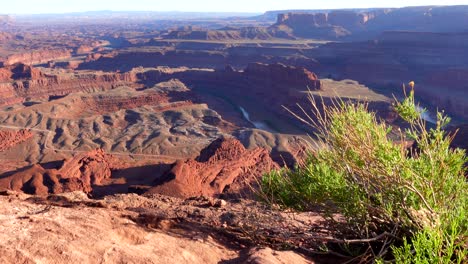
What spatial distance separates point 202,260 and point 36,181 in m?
21.3

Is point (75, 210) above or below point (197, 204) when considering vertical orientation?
above

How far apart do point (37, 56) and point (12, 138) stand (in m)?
84.2

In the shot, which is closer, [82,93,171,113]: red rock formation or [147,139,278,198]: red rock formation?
[147,139,278,198]: red rock formation

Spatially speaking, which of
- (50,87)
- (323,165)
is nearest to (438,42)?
(50,87)

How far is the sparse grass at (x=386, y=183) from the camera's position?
6.78 meters

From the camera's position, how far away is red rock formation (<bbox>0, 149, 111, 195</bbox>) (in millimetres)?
24562

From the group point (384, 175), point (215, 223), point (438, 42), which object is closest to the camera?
point (384, 175)

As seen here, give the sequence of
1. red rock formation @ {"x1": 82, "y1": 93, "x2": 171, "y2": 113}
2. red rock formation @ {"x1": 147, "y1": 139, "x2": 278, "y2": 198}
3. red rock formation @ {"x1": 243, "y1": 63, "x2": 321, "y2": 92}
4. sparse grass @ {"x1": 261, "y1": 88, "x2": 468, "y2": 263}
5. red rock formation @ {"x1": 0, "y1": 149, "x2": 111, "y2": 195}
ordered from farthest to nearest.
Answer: red rock formation @ {"x1": 243, "y1": 63, "x2": 321, "y2": 92} → red rock formation @ {"x1": 82, "y1": 93, "x2": 171, "y2": 113} → red rock formation @ {"x1": 0, "y1": 149, "x2": 111, "y2": 195} → red rock formation @ {"x1": 147, "y1": 139, "x2": 278, "y2": 198} → sparse grass @ {"x1": 261, "y1": 88, "x2": 468, "y2": 263}

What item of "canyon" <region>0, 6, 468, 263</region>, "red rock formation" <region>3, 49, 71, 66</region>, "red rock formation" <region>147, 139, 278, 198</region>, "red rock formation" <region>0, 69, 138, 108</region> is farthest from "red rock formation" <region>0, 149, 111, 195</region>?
"red rock formation" <region>3, 49, 71, 66</region>

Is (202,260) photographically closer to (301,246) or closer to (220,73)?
(301,246)

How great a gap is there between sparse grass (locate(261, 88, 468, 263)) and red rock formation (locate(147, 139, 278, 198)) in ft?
43.2

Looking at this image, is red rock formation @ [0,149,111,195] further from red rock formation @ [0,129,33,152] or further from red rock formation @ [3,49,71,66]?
red rock formation @ [3,49,71,66]

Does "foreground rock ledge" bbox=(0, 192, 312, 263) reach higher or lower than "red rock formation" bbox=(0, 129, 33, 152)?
higher

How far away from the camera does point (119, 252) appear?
6613mm
